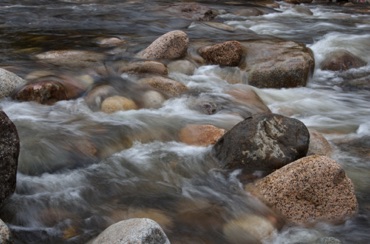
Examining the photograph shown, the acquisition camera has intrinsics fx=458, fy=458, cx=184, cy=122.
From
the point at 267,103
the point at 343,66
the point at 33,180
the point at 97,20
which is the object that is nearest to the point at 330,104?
the point at 267,103

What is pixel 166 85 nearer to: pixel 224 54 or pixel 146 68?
pixel 146 68

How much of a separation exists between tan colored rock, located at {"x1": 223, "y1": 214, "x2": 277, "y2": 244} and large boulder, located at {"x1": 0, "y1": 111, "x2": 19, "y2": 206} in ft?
6.22

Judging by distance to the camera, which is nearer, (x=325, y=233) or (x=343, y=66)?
(x=325, y=233)

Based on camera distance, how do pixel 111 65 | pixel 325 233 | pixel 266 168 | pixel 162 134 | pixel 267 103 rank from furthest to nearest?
pixel 111 65 < pixel 267 103 < pixel 162 134 < pixel 266 168 < pixel 325 233

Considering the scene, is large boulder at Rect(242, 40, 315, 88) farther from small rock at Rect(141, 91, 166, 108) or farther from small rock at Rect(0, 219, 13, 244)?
small rock at Rect(0, 219, 13, 244)

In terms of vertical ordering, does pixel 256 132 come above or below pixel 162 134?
above

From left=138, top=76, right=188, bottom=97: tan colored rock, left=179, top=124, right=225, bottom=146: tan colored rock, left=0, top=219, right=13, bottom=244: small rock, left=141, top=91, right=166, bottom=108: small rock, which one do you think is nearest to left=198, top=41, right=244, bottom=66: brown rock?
left=138, top=76, right=188, bottom=97: tan colored rock

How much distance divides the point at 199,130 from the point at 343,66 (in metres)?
4.76

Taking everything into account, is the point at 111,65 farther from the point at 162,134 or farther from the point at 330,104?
the point at 330,104

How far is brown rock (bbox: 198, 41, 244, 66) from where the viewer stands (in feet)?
27.7

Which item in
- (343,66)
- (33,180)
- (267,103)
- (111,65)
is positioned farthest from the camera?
(343,66)

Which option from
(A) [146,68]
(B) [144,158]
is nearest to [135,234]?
(B) [144,158]

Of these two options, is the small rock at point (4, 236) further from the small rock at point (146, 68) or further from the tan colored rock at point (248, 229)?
the small rock at point (146, 68)

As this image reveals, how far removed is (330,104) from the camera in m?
7.57
